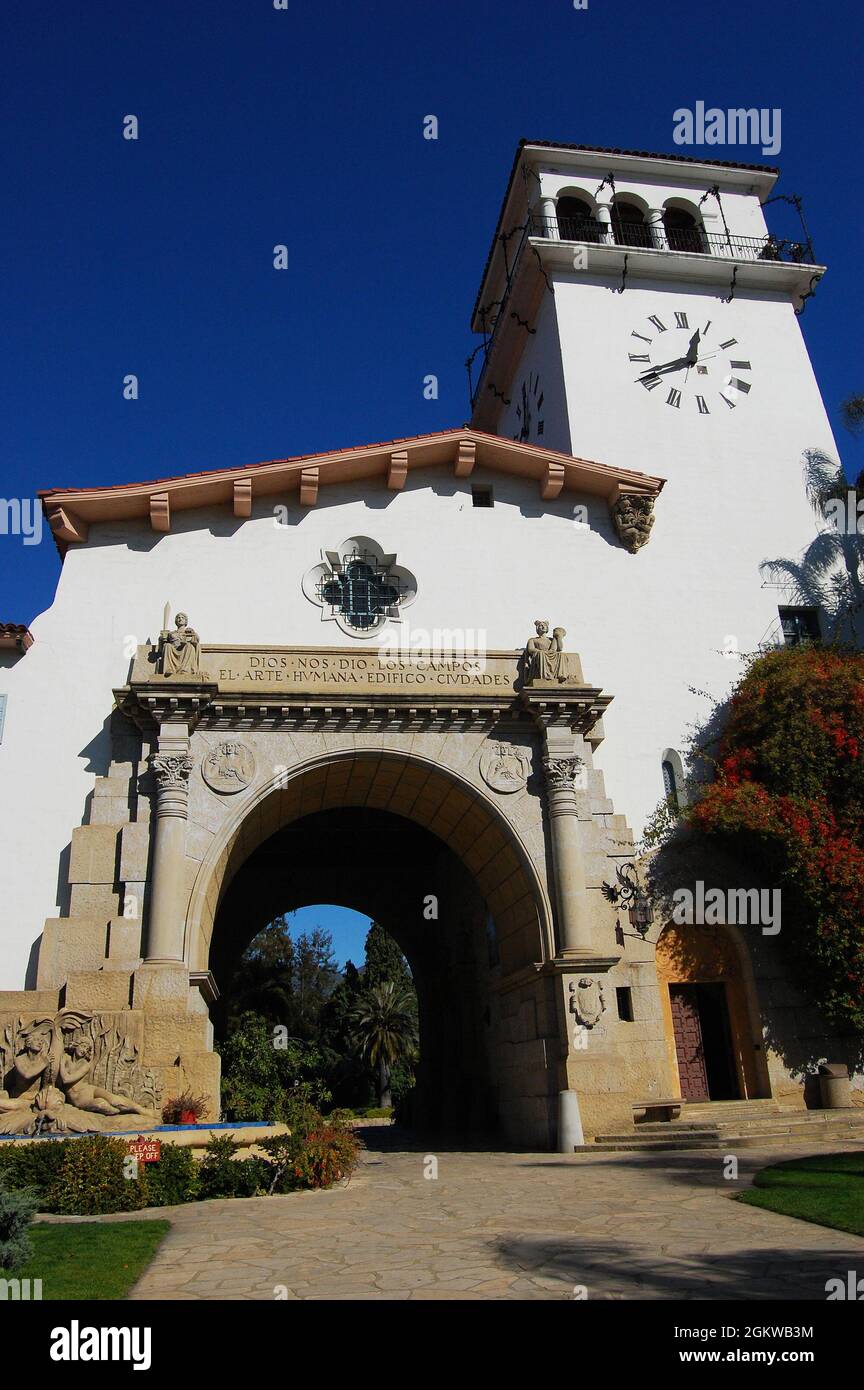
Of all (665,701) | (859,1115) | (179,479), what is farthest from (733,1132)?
(179,479)

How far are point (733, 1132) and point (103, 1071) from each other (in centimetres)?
1025

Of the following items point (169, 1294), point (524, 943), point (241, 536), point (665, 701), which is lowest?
point (169, 1294)

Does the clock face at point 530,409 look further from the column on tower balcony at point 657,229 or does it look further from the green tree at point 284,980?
the green tree at point 284,980

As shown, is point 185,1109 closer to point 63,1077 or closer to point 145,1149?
point 63,1077

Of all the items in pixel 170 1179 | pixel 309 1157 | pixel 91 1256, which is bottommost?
pixel 91 1256

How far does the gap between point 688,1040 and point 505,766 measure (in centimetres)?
677

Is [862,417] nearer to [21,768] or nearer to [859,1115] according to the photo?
[859,1115]

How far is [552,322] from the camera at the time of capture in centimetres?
2755

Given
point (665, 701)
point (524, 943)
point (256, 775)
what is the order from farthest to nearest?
point (665, 701)
point (524, 943)
point (256, 775)

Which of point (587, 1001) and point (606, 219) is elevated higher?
point (606, 219)

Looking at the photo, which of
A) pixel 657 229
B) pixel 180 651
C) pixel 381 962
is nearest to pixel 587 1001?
pixel 180 651

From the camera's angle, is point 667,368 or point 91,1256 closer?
point 91,1256

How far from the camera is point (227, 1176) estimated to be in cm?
1248

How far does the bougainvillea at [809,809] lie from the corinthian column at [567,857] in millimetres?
2614
